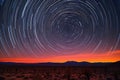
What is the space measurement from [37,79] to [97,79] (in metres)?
9.17

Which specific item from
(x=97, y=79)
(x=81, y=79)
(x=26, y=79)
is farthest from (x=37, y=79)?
(x=97, y=79)

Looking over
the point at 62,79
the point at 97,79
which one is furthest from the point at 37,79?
the point at 97,79

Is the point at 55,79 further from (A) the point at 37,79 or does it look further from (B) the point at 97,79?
(B) the point at 97,79

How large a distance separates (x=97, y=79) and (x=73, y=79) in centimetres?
370

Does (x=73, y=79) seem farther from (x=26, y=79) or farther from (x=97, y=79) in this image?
(x=26, y=79)

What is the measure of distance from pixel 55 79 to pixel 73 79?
295 centimetres

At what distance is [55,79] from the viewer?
3164cm

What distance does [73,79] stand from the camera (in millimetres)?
30641

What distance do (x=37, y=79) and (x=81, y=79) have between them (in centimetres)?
663

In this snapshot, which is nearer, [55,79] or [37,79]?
[37,79]

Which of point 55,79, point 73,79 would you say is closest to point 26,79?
point 55,79

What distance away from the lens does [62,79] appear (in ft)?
102

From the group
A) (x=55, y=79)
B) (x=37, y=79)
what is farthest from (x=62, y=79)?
(x=37, y=79)

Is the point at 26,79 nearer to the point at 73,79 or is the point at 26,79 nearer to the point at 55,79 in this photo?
the point at 55,79
